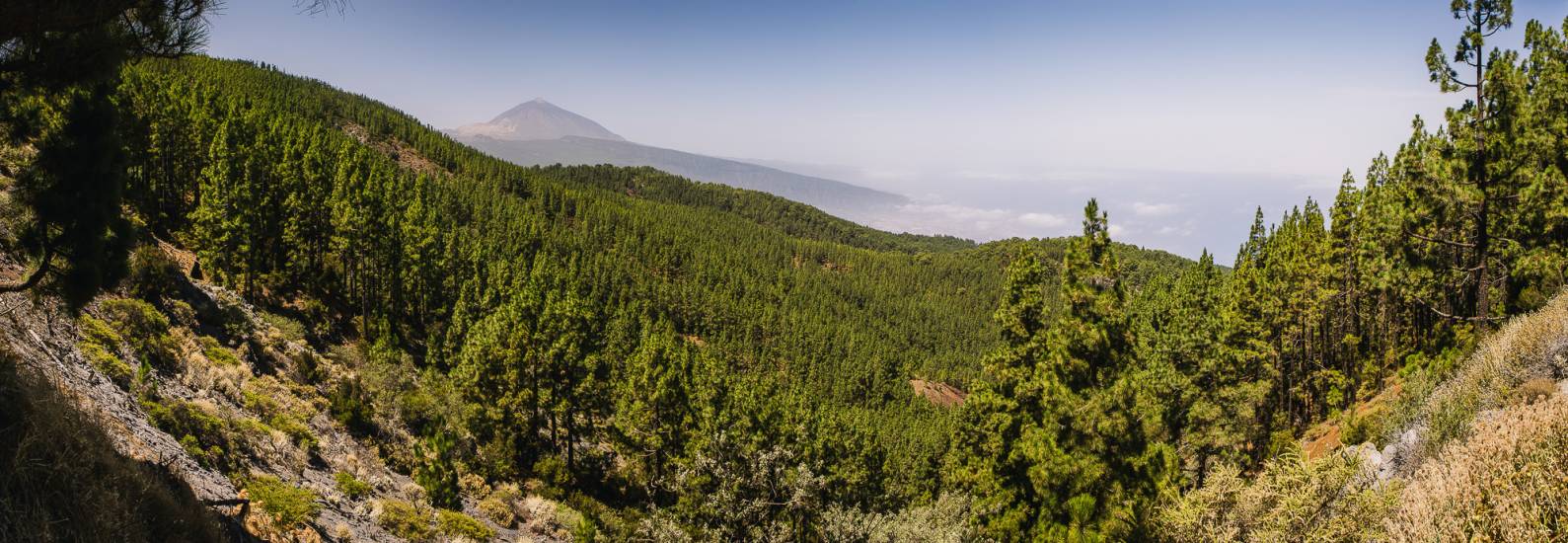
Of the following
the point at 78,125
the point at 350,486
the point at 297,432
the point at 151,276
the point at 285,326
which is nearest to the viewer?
the point at 78,125

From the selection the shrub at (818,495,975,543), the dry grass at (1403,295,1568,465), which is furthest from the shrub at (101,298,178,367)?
the dry grass at (1403,295,1568,465)

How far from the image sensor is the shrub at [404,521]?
1642cm

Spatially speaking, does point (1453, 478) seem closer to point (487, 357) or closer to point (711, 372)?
point (711, 372)

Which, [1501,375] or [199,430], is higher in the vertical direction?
[1501,375]

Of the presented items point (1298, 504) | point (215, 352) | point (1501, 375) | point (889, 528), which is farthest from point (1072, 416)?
point (215, 352)

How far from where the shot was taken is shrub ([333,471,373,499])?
17328 mm

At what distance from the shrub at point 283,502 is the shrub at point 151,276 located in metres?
14.2

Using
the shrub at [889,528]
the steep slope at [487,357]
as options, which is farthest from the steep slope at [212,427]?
the shrub at [889,528]

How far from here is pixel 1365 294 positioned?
3612 cm

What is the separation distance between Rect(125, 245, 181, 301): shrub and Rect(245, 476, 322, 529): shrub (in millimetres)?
14235

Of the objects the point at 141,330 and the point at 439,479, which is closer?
the point at 141,330

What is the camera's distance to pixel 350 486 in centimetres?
1745

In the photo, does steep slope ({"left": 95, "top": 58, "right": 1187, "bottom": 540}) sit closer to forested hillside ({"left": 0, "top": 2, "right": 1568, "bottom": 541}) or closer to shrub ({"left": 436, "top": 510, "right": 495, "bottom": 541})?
forested hillside ({"left": 0, "top": 2, "right": 1568, "bottom": 541})

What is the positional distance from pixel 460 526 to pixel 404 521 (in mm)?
2207
